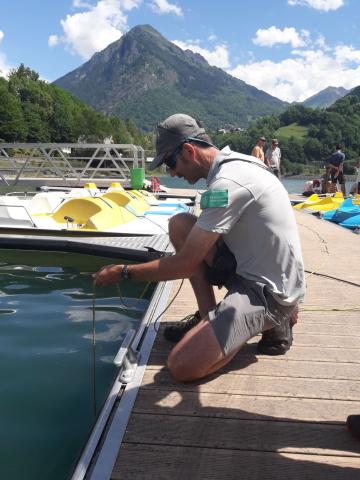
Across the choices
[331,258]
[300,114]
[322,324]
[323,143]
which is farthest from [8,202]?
[300,114]

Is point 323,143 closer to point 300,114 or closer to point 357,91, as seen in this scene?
point 300,114

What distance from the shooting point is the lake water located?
8.91 ft

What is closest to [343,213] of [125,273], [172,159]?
[172,159]

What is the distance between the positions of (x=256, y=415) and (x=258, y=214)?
114 cm

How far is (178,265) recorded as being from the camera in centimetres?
267

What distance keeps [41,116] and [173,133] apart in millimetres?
81178

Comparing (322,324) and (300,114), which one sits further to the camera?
(300,114)

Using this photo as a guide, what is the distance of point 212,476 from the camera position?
6.56 feet

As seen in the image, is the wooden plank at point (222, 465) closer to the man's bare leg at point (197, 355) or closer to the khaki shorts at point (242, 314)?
the man's bare leg at point (197, 355)

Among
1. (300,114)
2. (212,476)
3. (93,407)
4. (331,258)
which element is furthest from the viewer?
(300,114)

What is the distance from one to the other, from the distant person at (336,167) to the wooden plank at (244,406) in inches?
608

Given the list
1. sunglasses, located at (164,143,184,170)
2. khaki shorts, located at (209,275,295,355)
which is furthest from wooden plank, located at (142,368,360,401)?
sunglasses, located at (164,143,184,170)

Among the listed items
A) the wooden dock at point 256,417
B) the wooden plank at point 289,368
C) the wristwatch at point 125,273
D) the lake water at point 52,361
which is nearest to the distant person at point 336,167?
the lake water at point 52,361

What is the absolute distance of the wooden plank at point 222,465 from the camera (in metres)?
2.00
